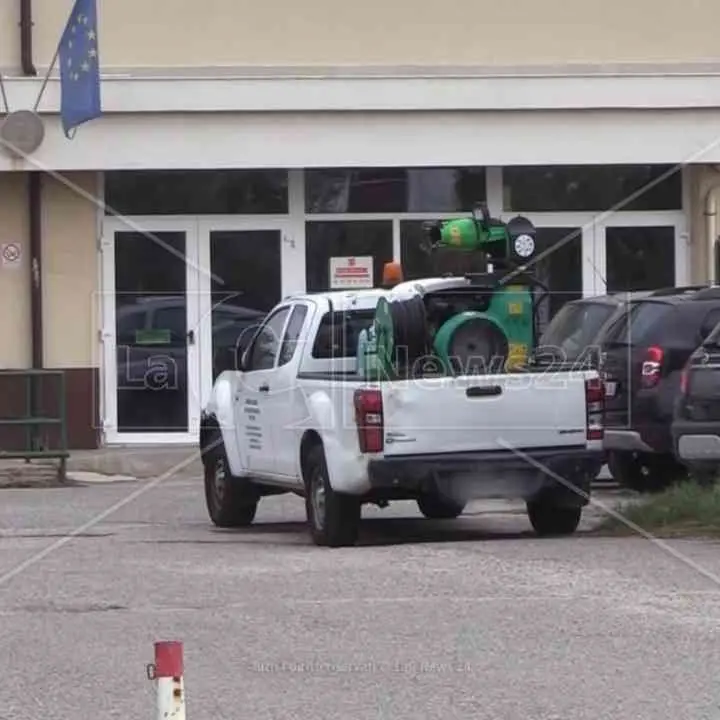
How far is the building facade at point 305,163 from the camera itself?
811 inches

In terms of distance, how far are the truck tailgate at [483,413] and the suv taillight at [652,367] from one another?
2.60 m

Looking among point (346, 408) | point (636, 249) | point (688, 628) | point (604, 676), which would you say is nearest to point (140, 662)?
point (604, 676)

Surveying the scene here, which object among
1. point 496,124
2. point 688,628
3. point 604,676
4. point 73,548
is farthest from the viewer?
point 496,124

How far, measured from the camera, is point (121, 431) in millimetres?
21531

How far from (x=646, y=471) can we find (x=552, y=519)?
10.8 feet

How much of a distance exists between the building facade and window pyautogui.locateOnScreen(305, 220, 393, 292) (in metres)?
0.03

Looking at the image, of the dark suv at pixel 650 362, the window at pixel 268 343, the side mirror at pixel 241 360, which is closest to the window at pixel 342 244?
the dark suv at pixel 650 362

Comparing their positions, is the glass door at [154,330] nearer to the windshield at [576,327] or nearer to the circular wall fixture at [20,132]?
the circular wall fixture at [20,132]

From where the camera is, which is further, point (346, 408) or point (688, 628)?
point (346, 408)

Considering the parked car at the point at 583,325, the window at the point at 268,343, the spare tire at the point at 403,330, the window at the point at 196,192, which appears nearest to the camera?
the spare tire at the point at 403,330

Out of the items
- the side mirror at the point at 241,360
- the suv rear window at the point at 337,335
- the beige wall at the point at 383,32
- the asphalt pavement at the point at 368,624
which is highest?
the beige wall at the point at 383,32

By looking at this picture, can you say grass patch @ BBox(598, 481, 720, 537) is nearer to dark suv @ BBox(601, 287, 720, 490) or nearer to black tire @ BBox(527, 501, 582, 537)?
black tire @ BBox(527, 501, 582, 537)

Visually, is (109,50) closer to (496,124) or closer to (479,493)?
(496,124)

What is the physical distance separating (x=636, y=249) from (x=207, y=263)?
5.27m
